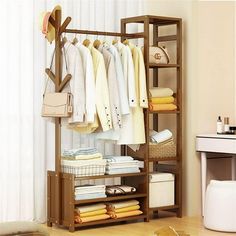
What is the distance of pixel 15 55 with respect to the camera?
5.53 m

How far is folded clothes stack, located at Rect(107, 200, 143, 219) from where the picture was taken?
18.1 feet

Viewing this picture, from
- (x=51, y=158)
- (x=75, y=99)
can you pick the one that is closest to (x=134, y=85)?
(x=75, y=99)

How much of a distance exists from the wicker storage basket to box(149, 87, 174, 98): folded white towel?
1.47ft

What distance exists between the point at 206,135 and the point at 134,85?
34.0 inches

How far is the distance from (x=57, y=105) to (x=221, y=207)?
1.60 m

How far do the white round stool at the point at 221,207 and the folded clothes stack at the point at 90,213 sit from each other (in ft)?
2.90

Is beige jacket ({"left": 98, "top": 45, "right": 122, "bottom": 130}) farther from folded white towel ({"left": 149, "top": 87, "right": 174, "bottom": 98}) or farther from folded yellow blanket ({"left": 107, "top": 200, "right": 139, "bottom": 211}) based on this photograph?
folded yellow blanket ({"left": 107, "top": 200, "right": 139, "bottom": 211})

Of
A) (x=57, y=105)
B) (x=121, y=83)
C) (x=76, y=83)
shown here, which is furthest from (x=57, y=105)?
(x=121, y=83)

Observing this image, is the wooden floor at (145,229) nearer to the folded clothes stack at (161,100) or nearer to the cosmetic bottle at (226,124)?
the cosmetic bottle at (226,124)

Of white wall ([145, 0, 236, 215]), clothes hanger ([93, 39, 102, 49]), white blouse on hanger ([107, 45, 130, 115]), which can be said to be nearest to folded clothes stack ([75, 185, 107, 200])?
white blouse on hanger ([107, 45, 130, 115])

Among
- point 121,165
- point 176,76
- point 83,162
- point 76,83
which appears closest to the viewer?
point 76,83

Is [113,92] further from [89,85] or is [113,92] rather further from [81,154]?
[81,154]

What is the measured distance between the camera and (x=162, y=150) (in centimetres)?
585

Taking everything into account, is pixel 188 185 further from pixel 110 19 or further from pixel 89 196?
pixel 110 19
